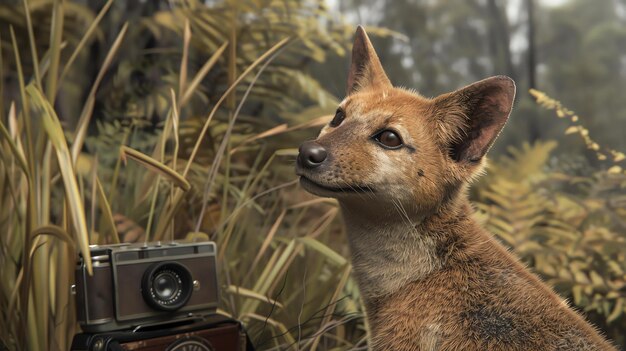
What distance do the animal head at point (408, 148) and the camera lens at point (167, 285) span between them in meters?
0.60

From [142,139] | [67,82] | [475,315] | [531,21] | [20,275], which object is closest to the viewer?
[475,315]

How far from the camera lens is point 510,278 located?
6.24 ft

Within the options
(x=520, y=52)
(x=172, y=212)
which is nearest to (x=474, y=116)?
(x=172, y=212)

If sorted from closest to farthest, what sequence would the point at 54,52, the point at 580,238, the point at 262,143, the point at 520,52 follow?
the point at 54,52
the point at 580,238
the point at 262,143
the point at 520,52

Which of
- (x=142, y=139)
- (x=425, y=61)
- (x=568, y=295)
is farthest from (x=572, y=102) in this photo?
(x=142, y=139)

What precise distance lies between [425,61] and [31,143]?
3.51 m

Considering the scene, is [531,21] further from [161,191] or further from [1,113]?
[1,113]

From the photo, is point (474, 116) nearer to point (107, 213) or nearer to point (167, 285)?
point (167, 285)

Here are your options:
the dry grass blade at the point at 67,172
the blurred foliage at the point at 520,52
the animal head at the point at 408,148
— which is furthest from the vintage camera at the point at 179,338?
the blurred foliage at the point at 520,52

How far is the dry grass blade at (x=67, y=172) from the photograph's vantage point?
1716 millimetres

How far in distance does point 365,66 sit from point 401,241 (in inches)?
25.4

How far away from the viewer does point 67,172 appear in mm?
1813

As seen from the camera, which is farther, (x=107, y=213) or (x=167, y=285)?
(x=107, y=213)

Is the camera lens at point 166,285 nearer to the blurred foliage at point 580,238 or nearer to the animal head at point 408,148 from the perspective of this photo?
the animal head at point 408,148
